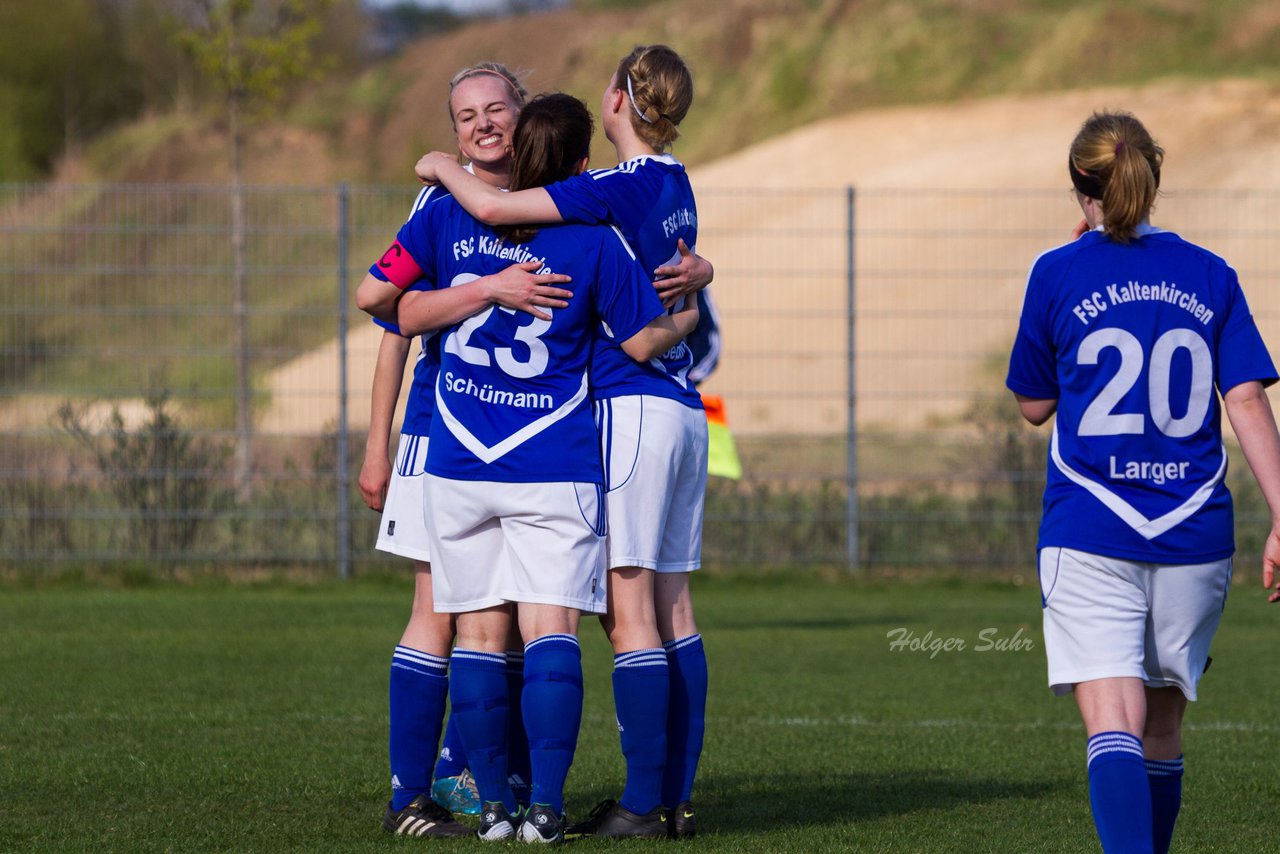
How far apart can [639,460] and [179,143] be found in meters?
52.4

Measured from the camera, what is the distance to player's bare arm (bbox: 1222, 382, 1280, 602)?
12.9 ft

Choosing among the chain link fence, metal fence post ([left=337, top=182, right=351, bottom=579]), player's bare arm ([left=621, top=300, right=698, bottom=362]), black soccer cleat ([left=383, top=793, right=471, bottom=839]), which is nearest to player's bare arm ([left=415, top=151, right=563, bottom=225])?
player's bare arm ([left=621, top=300, right=698, bottom=362])

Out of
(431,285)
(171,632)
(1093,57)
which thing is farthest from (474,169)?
(1093,57)

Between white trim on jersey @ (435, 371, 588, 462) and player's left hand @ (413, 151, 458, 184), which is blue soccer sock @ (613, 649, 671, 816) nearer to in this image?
white trim on jersey @ (435, 371, 588, 462)

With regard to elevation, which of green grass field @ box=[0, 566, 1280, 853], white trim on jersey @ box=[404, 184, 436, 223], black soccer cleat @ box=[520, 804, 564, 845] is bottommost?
green grass field @ box=[0, 566, 1280, 853]

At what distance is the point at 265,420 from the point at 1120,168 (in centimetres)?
943

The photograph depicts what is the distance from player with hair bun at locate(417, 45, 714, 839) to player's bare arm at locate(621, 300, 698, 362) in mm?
59

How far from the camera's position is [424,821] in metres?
4.84

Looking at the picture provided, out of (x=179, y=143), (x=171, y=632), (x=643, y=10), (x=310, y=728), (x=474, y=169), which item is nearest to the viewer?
(x=474, y=169)

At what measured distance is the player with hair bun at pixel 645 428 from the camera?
4.63 meters

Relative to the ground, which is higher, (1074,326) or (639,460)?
(1074,326)

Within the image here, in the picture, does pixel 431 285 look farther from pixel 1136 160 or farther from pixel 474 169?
pixel 1136 160

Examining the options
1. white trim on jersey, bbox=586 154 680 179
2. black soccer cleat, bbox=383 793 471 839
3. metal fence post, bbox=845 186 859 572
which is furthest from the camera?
metal fence post, bbox=845 186 859 572

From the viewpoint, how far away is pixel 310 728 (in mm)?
6758
